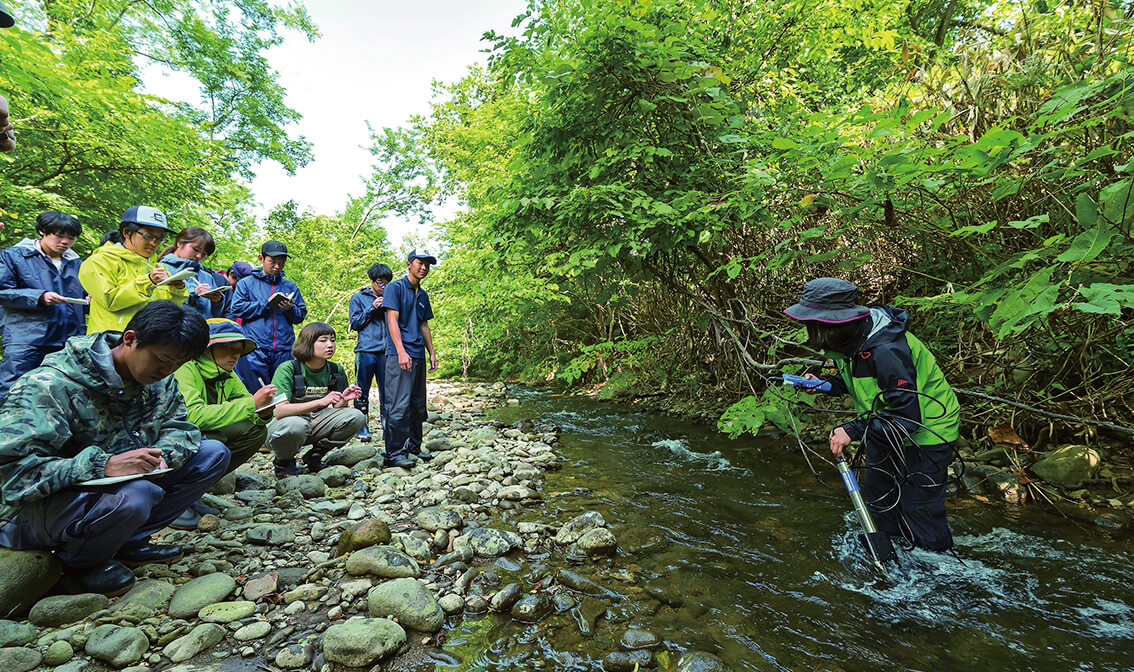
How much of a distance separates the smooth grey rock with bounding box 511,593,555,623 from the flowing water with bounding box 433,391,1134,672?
6 cm

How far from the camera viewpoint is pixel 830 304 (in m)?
2.79

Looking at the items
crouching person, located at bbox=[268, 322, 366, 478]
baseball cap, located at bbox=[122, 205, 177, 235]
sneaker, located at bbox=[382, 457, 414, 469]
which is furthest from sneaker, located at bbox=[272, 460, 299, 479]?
baseball cap, located at bbox=[122, 205, 177, 235]

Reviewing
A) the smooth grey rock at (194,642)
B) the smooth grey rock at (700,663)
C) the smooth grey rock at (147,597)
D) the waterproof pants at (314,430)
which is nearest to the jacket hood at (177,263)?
the waterproof pants at (314,430)

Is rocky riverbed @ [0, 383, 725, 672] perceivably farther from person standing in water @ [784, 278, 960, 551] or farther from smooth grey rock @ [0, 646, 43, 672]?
person standing in water @ [784, 278, 960, 551]

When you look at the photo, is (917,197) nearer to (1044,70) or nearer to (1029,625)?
(1044,70)

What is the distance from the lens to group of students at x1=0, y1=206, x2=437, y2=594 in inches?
85.8

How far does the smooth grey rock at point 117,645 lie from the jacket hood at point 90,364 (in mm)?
1119

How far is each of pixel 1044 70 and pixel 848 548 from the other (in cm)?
438

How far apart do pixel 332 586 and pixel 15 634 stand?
122 cm

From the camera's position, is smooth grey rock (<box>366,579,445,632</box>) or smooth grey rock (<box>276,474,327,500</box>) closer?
smooth grey rock (<box>366,579,445,632</box>)

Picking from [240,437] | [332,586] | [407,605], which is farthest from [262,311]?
[407,605]

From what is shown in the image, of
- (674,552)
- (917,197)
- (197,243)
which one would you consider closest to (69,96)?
(197,243)

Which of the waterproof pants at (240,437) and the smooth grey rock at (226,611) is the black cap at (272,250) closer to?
the waterproof pants at (240,437)

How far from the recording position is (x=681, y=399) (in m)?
8.73
